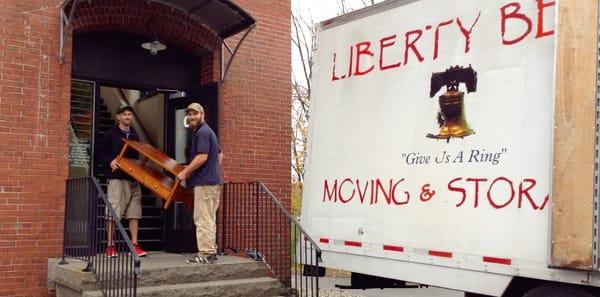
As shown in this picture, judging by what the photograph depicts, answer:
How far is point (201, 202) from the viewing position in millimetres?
7254

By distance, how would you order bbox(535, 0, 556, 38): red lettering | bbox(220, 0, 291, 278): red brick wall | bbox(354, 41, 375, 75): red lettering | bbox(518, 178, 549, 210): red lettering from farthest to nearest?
bbox(220, 0, 291, 278): red brick wall
bbox(354, 41, 375, 75): red lettering
bbox(535, 0, 556, 38): red lettering
bbox(518, 178, 549, 210): red lettering

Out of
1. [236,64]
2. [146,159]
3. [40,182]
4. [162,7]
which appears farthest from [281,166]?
[40,182]

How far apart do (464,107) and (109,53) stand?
5.17 metres

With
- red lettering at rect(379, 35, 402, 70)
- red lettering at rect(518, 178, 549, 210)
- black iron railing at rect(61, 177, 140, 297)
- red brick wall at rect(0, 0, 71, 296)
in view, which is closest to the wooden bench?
black iron railing at rect(61, 177, 140, 297)

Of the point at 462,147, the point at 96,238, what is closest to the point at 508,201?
the point at 462,147

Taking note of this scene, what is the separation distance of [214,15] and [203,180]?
2.62 m

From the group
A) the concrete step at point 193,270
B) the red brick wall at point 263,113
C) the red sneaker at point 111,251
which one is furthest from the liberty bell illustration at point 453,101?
the red brick wall at point 263,113

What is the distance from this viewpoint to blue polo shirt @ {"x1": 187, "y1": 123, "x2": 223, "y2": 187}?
23.4ft

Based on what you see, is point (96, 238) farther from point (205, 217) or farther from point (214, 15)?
point (214, 15)

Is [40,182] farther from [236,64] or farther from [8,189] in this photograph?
[236,64]

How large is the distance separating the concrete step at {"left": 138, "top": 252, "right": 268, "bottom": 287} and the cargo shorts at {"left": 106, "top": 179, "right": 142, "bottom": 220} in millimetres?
620

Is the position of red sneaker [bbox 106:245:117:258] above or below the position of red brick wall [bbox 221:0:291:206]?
below

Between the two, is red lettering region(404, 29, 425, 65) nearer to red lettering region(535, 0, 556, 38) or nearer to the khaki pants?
red lettering region(535, 0, 556, 38)

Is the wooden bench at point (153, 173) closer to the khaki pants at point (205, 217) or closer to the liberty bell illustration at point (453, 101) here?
the khaki pants at point (205, 217)
